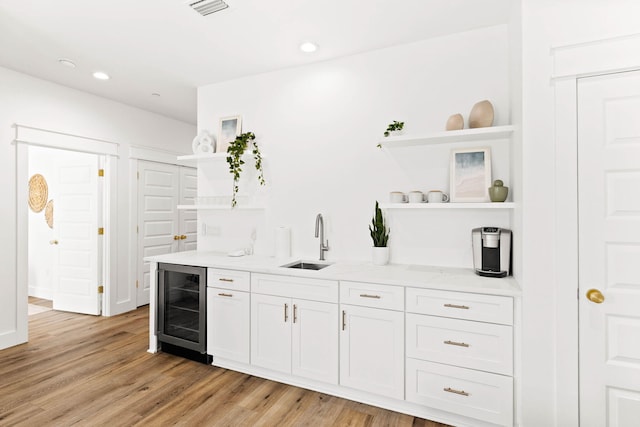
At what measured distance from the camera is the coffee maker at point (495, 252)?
7.29 ft

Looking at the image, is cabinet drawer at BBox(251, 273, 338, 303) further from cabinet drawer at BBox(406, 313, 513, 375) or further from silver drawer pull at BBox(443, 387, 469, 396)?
silver drawer pull at BBox(443, 387, 469, 396)

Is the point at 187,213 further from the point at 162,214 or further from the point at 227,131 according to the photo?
the point at 227,131

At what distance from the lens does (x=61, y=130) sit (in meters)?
3.71

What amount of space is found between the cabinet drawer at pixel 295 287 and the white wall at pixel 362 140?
1.86ft

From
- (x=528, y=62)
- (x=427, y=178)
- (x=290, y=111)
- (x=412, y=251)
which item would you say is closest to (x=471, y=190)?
(x=427, y=178)

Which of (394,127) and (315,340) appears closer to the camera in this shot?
(315,340)

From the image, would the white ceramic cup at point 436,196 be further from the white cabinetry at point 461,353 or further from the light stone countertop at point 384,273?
the white cabinetry at point 461,353

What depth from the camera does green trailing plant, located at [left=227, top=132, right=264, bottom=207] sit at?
3.18 meters

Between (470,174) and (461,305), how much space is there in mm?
968

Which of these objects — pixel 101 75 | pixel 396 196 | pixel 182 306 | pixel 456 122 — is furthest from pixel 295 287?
pixel 101 75

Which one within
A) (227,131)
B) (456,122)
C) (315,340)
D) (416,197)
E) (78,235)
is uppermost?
(227,131)

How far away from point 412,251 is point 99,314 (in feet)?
12.9

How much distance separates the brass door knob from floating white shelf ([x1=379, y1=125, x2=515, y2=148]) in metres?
1.03

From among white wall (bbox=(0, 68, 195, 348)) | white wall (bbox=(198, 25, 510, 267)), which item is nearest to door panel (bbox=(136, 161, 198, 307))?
white wall (bbox=(0, 68, 195, 348))
